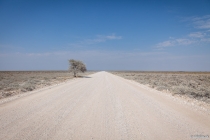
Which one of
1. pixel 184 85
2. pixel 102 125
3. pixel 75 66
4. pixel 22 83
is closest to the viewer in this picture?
pixel 102 125

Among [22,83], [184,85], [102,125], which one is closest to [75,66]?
[22,83]

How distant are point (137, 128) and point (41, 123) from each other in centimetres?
359

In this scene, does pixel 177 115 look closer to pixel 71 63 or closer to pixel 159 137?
pixel 159 137

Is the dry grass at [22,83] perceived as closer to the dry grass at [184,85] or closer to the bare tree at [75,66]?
the bare tree at [75,66]

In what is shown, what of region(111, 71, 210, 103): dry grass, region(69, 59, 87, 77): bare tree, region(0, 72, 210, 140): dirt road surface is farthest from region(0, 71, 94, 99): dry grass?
region(111, 71, 210, 103): dry grass

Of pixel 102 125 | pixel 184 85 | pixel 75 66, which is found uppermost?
pixel 75 66

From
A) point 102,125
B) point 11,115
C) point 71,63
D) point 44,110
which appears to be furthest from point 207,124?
point 71,63

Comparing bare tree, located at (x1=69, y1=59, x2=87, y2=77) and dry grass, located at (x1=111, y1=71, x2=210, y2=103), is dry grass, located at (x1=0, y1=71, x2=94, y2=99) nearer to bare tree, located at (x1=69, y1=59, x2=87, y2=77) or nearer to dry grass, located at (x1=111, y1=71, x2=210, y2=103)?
bare tree, located at (x1=69, y1=59, x2=87, y2=77)

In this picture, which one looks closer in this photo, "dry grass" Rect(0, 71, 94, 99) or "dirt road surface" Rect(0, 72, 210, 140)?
"dirt road surface" Rect(0, 72, 210, 140)

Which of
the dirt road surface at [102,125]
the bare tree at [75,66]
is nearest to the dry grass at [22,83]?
the dirt road surface at [102,125]

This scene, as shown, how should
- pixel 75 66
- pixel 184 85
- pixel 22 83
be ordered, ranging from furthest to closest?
pixel 75 66 < pixel 22 83 < pixel 184 85

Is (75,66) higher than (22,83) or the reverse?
higher

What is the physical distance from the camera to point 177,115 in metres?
7.09

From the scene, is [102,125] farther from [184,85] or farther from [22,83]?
[22,83]
